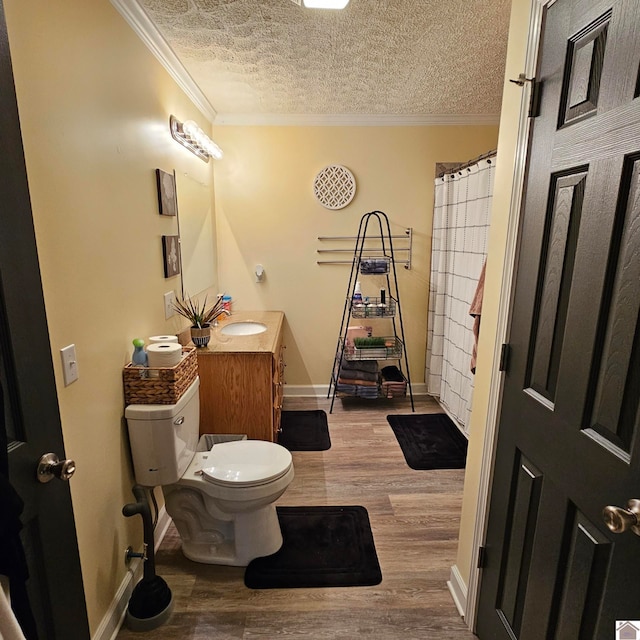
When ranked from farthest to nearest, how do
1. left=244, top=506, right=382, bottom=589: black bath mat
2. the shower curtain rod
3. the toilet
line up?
the shower curtain rod → left=244, top=506, right=382, bottom=589: black bath mat → the toilet

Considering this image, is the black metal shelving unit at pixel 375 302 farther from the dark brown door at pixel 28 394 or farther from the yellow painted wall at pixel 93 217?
the dark brown door at pixel 28 394

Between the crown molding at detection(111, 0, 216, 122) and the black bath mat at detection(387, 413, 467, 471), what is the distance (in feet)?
9.17

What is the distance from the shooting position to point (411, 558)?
1879mm

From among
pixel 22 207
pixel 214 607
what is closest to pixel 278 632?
pixel 214 607

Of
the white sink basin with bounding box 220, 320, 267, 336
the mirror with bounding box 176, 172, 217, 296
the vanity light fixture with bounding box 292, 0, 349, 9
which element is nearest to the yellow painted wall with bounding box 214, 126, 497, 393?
the mirror with bounding box 176, 172, 217, 296

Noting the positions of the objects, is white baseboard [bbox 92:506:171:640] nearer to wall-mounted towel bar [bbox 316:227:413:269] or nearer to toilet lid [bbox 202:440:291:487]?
toilet lid [bbox 202:440:291:487]

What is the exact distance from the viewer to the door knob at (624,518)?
29.5 inches

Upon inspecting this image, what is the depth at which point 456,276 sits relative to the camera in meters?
3.06

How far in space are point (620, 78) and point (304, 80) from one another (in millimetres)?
2049

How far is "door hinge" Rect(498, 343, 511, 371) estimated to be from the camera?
127 centimetres

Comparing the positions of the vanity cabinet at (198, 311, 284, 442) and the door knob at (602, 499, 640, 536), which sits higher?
the door knob at (602, 499, 640, 536)

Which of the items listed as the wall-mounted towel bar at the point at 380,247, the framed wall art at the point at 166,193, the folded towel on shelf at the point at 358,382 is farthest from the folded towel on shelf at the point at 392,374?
the framed wall art at the point at 166,193

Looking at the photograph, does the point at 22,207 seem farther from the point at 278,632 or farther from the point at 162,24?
the point at 278,632

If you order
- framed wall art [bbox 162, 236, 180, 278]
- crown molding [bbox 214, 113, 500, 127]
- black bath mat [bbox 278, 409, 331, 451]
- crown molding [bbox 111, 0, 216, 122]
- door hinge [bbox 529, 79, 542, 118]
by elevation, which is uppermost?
crown molding [bbox 214, 113, 500, 127]
